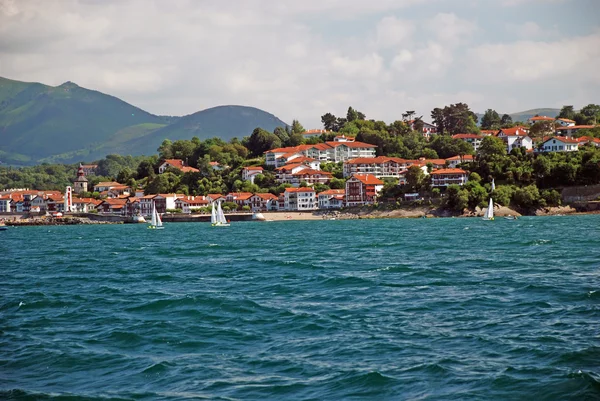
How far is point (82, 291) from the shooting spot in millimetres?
29609

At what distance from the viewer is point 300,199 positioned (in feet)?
419

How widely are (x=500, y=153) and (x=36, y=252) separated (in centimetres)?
9034

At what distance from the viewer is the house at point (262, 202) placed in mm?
130000

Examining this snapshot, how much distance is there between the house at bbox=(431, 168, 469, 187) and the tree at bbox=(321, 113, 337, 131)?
7028cm

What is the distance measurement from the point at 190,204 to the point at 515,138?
66307mm

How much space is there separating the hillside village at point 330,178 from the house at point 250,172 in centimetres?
21

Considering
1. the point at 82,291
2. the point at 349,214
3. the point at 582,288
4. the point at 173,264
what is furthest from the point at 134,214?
the point at 582,288

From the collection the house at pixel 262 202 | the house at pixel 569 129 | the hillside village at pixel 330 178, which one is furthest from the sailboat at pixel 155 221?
the house at pixel 569 129

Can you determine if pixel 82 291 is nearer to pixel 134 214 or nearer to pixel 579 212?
pixel 579 212

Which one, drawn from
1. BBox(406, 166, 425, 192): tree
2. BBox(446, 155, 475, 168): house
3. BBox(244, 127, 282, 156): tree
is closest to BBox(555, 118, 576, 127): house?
BBox(446, 155, 475, 168): house

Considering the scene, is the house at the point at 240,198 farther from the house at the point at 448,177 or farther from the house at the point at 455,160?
the house at the point at 455,160

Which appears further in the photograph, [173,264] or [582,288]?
[173,264]

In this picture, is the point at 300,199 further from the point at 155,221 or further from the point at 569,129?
the point at 569,129

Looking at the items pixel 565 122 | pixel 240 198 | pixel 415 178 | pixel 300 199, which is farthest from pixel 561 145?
pixel 240 198
